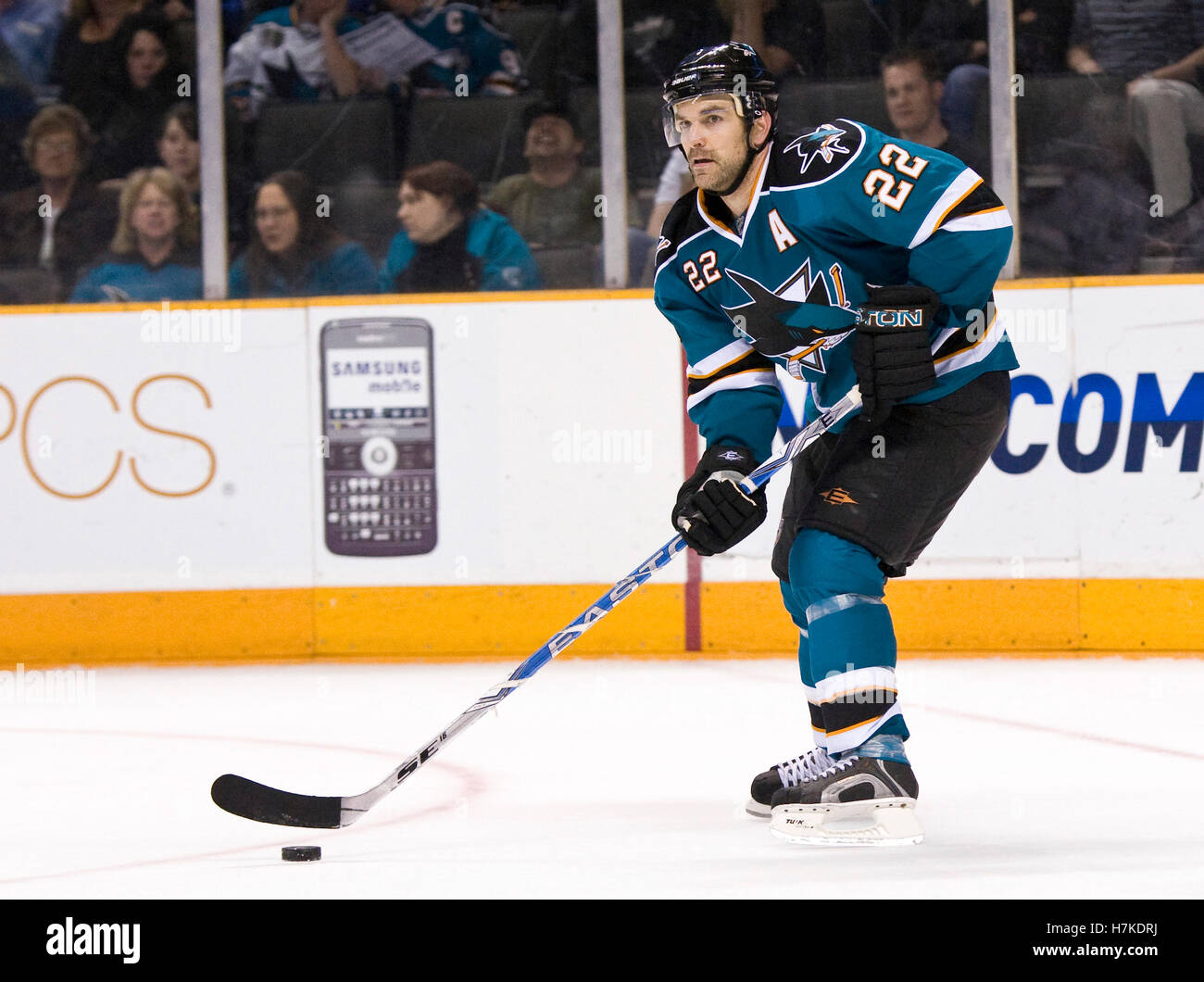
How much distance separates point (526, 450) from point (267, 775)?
1.60 meters

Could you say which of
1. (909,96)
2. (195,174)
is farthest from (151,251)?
(909,96)

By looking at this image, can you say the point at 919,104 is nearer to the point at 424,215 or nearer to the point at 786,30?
the point at 786,30

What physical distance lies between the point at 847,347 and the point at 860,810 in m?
0.76

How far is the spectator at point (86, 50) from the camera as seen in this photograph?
5.11 metres

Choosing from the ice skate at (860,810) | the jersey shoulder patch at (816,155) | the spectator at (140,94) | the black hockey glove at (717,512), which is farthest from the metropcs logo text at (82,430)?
the ice skate at (860,810)

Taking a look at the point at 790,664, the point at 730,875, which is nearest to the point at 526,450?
the point at 790,664

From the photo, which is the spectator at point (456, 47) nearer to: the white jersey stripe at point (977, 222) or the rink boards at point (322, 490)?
the rink boards at point (322, 490)

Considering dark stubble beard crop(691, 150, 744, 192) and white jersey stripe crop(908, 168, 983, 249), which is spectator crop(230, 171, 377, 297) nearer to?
dark stubble beard crop(691, 150, 744, 192)

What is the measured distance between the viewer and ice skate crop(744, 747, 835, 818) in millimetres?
2863

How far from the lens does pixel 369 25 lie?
5.13 metres

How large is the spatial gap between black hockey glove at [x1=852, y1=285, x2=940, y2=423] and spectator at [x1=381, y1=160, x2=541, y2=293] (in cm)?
235

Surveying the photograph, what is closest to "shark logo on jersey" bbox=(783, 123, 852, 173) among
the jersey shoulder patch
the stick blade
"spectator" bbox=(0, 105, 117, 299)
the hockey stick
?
the jersey shoulder patch
